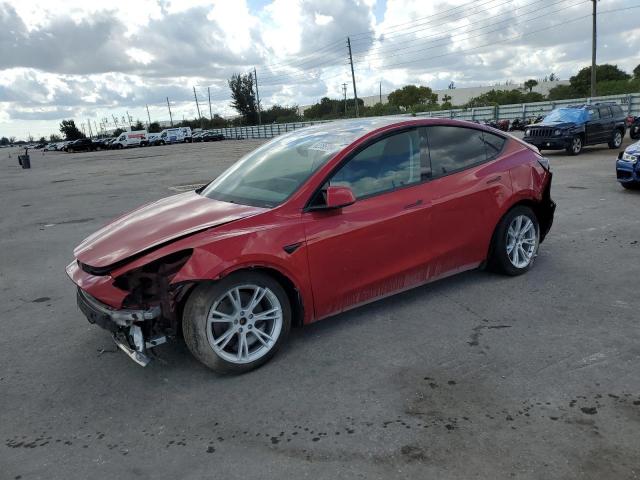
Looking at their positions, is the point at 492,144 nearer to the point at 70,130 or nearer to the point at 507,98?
the point at 507,98

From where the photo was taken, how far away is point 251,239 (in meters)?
3.42


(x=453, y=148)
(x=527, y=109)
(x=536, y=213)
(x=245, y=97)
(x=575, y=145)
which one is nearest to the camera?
(x=453, y=148)

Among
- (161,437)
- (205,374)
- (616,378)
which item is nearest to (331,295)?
(205,374)

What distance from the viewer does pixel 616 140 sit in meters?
18.6

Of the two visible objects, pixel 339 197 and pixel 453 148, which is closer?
pixel 339 197

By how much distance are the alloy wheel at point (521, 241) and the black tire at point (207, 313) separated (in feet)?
8.51

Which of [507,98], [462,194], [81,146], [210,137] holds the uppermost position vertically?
[507,98]

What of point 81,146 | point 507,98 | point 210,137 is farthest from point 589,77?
point 81,146

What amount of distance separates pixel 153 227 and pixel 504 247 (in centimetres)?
318

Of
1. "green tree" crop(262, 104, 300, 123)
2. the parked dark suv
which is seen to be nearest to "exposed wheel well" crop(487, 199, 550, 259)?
the parked dark suv

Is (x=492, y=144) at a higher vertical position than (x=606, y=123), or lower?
higher

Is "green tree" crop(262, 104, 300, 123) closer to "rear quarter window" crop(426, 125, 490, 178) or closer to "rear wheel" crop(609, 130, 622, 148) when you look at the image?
"rear wheel" crop(609, 130, 622, 148)

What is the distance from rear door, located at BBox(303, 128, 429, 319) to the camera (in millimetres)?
3742

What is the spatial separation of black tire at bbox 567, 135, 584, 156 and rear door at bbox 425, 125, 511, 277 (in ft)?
45.1
